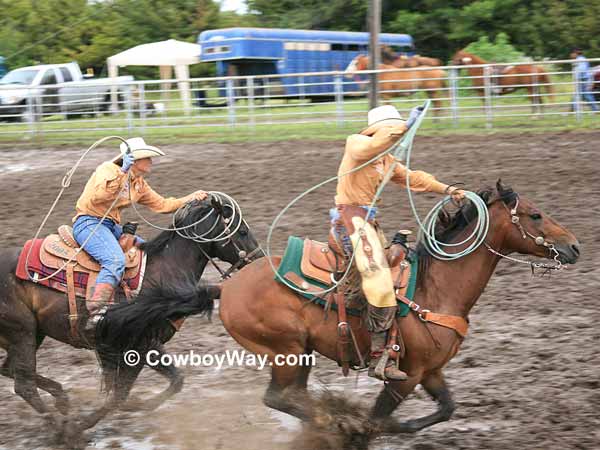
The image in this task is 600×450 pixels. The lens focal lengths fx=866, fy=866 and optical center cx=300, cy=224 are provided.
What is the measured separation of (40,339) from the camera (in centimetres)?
609

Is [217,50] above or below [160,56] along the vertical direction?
above

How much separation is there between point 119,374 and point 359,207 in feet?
6.41

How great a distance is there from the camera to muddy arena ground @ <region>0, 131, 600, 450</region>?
5371 mm

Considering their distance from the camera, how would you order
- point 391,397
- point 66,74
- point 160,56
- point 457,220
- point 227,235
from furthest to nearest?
point 160,56
point 66,74
point 227,235
point 457,220
point 391,397

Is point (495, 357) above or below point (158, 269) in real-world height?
below

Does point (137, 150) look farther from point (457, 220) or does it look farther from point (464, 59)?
point (464, 59)

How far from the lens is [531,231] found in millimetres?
5230

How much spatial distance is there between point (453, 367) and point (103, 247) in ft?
8.78

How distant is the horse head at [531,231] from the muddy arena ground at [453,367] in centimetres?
103

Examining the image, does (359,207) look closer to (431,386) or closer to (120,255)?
(431,386)

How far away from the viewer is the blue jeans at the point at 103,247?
18.9 ft

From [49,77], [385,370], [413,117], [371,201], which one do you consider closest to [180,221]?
[371,201]

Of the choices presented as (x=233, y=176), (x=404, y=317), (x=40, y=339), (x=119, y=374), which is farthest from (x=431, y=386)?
(x=233, y=176)

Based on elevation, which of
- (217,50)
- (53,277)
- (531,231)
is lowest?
(217,50)
